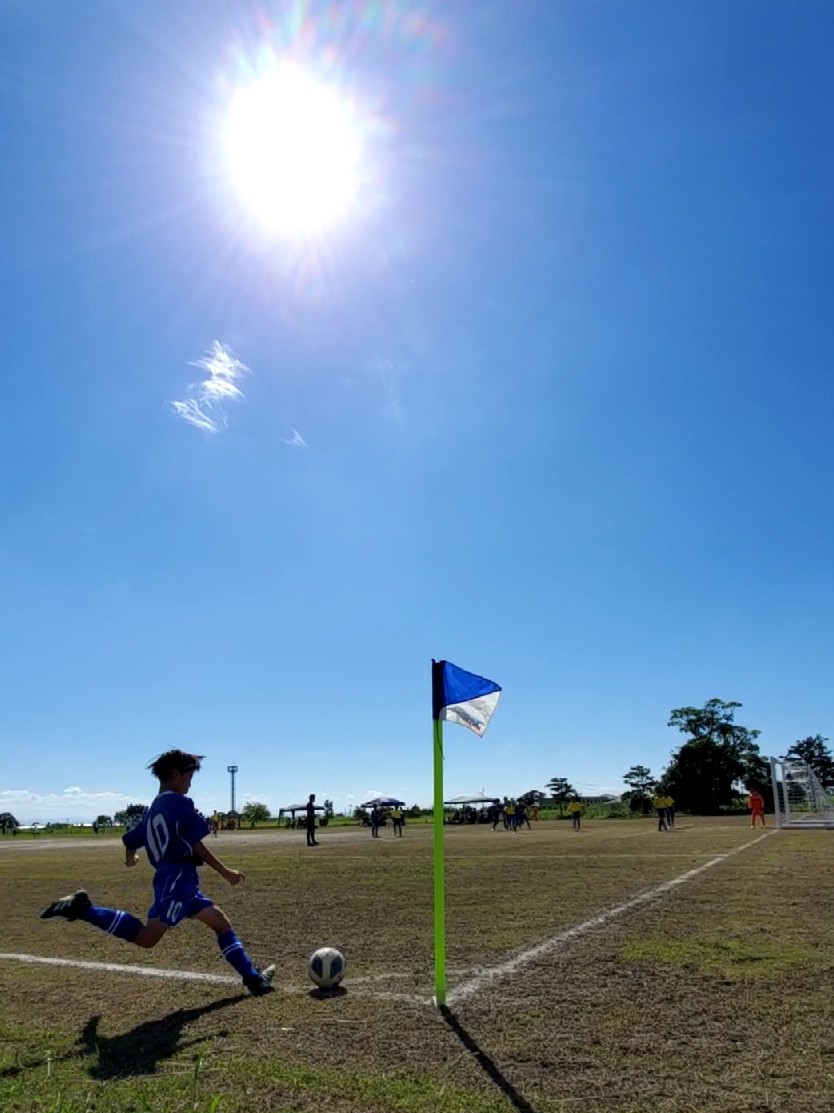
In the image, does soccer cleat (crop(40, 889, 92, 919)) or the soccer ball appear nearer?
soccer cleat (crop(40, 889, 92, 919))

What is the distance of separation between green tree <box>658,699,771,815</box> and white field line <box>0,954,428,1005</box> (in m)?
69.3

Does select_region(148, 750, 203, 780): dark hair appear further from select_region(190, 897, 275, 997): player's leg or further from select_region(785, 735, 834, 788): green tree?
select_region(785, 735, 834, 788): green tree

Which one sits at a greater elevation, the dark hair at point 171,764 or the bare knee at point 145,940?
the dark hair at point 171,764

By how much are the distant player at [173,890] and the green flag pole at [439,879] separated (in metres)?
1.32

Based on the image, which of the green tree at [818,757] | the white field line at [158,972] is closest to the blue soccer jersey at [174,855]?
the white field line at [158,972]

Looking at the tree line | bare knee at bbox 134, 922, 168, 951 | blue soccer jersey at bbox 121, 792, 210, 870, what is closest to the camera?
bare knee at bbox 134, 922, 168, 951

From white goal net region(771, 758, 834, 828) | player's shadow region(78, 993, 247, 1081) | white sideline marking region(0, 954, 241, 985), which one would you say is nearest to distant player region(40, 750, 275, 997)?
player's shadow region(78, 993, 247, 1081)

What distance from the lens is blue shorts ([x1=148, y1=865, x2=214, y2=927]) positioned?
217 inches

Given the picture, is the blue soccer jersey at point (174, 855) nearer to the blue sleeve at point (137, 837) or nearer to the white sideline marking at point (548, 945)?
the blue sleeve at point (137, 837)

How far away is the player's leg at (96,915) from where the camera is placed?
5.38 m

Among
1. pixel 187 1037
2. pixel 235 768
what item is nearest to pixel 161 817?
pixel 187 1037

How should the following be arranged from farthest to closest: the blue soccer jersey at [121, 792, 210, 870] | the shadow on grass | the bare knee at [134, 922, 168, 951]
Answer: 1. the blue soccer jersey at [121, 792, 210, 870]
2. the bare knee at [134, 922, 168, 951]
3. the shadow on grass

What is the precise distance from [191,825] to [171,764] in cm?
49

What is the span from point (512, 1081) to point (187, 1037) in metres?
1.95
